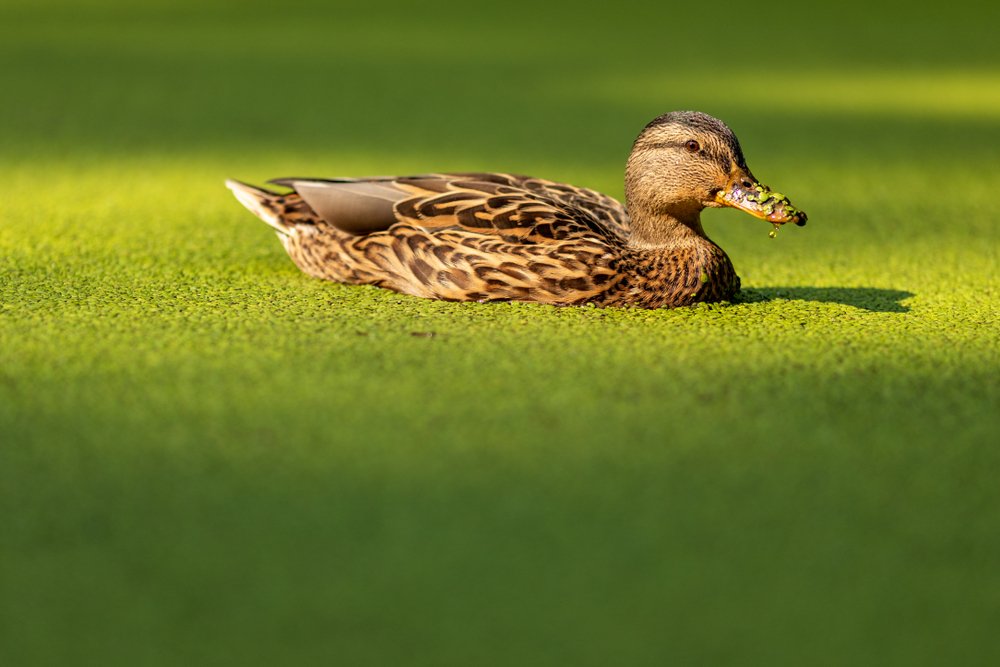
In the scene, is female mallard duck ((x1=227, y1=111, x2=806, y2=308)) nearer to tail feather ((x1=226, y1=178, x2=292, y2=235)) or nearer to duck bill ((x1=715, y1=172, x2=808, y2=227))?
duck bill ((x1=715, y1=172, x2=808, y2=227))

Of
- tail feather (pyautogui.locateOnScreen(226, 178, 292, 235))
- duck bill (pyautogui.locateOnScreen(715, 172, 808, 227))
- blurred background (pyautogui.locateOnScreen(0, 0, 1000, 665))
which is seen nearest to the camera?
blurred background (pyautogui.locateOnScreen(0, 0, 1000, 665))

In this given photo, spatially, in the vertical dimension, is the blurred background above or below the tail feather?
below

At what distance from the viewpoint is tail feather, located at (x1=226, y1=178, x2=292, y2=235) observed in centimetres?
279

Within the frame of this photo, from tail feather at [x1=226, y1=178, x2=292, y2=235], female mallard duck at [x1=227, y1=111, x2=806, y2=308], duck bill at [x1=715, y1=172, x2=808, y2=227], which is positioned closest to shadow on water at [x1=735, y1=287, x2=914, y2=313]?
female mallard duck at [x1=227, y1=111, x2=806, y2=308]

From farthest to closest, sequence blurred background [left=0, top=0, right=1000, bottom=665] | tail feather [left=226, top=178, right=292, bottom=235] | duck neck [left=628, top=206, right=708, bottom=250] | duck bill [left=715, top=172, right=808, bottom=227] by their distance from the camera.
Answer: tail feather [left=226, top=178, right=292, bottom=235]
duck neck [left=628, top=206, right=708, bottom=250]
duck bill [left=715, top=172, right=808, bottom=227]
blurred background [left=0, top=0, right=1000, bottom=665]

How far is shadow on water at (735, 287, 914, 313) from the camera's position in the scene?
257 cm

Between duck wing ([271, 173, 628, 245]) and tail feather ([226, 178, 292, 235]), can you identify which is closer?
duck wing ([271, 173, 628, 245])

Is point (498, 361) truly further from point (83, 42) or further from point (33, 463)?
point (83, 42)

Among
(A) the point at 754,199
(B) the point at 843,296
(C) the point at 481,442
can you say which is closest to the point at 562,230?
(A) the point at 754,199

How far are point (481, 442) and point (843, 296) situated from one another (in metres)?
1.15

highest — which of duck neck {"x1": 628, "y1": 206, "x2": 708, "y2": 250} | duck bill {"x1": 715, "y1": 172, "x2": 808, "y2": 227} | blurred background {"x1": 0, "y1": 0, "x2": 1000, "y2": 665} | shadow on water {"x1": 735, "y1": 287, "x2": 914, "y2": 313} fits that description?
duck bill {"x1": 715, "y1": 172, "x2": 808, "y2": 227}

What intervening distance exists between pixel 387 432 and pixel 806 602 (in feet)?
2.10

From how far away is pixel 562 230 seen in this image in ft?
7.93

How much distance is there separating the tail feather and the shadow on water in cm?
96
